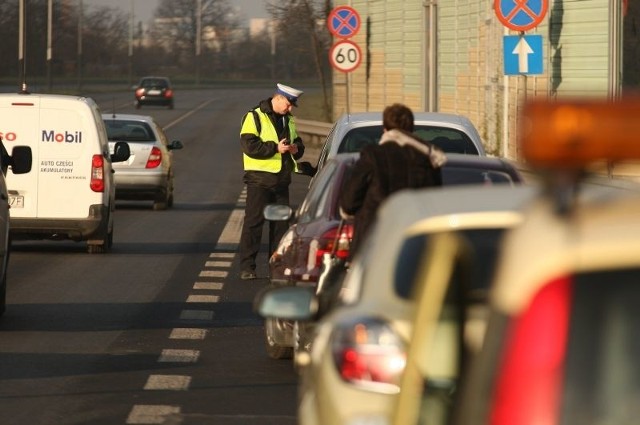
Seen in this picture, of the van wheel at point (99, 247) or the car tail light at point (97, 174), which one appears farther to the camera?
the van wheel at point (99, 247)

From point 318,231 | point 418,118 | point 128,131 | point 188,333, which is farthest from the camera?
point 128,131

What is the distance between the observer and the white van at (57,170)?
20.5 m

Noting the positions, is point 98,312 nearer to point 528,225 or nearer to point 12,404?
point 12,404

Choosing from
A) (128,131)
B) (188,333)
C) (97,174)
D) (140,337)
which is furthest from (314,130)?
(140,337)

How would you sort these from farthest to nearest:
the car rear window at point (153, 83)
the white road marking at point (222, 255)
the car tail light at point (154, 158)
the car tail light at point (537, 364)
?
1. the car rear window at point (153, 83)
2. the car tail light at point (154, 158)
3. the white road marking at point (222, 255)
4. the car tail light at point (537, 364)

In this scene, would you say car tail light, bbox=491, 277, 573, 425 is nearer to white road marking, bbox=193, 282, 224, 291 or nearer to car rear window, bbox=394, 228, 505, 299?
car rear window, bbox=394, 228, 505, 299

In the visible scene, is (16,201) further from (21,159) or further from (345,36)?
(345,36)

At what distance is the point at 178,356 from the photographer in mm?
11867

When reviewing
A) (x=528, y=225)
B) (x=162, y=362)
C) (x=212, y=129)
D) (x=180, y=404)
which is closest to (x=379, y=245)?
(x=528, y=225)

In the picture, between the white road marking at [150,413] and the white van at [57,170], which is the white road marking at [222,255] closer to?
the white van at [57,170]

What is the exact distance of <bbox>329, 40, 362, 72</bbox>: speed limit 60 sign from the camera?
112 feet

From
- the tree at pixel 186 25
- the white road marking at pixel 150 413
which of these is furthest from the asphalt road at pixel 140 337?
the tree at pixel 186 25

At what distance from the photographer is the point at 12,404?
381 inches

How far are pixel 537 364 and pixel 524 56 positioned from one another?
63.5 feet
